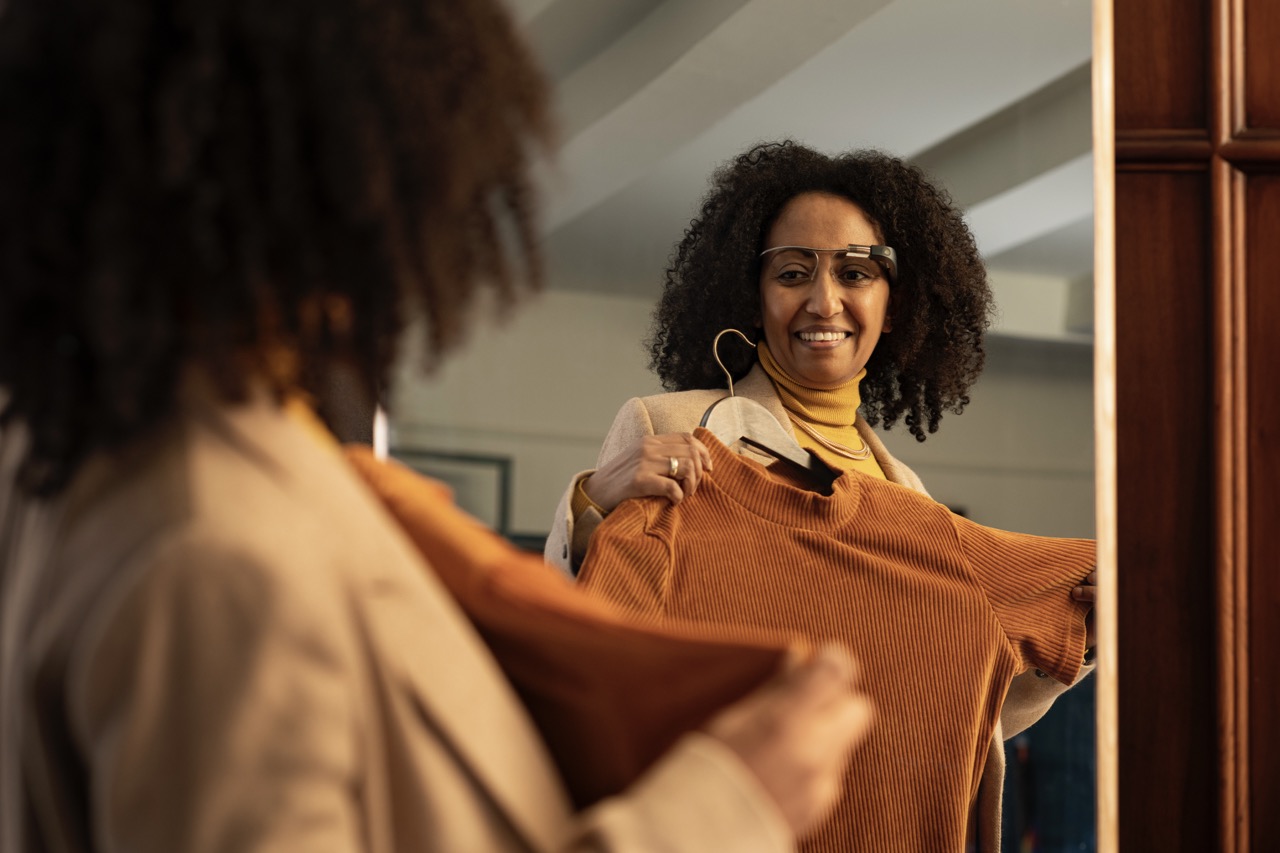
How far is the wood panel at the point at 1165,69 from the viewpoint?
5.97ft

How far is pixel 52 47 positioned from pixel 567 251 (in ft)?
3.23

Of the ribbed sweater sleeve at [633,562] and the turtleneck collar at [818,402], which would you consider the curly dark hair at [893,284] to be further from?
the ribbed sweater sleeve at [633,562]

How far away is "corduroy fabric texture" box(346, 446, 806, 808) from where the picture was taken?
2.37ft

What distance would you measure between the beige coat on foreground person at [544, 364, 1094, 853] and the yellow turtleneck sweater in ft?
0.03

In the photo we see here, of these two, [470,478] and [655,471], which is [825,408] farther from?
[470,478]

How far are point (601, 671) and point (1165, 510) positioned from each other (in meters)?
1.28

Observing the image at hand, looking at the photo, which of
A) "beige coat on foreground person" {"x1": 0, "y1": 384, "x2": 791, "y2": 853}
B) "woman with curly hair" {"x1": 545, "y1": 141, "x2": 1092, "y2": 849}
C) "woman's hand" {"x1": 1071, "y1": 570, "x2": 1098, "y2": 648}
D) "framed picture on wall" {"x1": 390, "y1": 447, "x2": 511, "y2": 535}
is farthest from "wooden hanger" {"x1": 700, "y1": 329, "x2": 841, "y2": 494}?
"beige coat on foreground person" {"x1": 0, "y1": 384, "x2": 791, "y2": 853}

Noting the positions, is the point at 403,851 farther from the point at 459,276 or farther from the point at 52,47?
the point at 52,47

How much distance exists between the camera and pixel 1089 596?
5.47 feet

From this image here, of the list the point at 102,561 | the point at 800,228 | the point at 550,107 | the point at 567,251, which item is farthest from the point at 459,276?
the point at 800,228

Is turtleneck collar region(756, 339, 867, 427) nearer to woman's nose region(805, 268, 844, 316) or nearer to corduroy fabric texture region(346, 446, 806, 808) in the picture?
woman's nose region(805, 268, 844, 316)

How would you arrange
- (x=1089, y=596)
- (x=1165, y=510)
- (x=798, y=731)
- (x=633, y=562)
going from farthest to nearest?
(x=1165, y=510)
(x=1089, y=596)
(x=633, y=562)
(x=798, y=731)

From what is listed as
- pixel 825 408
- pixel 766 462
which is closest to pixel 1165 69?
pixel 825 408

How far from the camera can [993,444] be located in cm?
170
